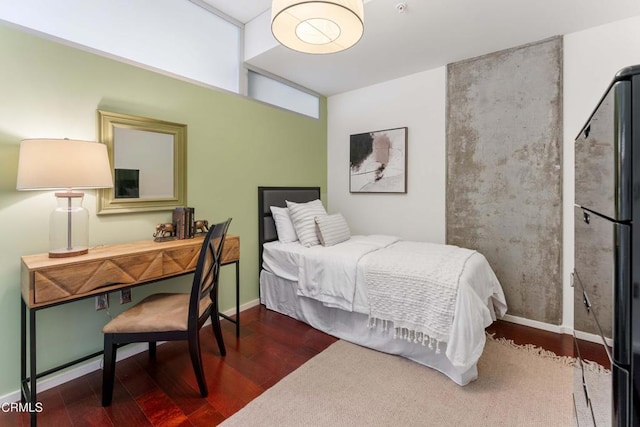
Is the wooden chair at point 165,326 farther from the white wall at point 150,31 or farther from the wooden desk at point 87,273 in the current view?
the white wall at point 150,31

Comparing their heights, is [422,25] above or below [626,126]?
above

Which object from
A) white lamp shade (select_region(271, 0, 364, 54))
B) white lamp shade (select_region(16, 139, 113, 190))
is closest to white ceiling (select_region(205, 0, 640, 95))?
white lamp shade (select_region(271, 0, 364, 54))

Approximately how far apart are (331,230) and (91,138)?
206cm

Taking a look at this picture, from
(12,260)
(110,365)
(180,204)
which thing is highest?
(180,204)

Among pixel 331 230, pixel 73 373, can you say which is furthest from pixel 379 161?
pixel 73 373

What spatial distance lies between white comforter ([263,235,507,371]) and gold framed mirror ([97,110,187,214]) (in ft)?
3.73

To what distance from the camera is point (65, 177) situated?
5.22ft

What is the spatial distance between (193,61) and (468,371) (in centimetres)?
322

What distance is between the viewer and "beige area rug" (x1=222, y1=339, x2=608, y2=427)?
1.59 m

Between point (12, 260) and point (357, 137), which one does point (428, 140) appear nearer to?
point (357, 137)

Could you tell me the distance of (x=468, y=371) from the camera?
187 cm

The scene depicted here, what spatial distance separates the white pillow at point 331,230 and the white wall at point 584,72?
1.99 m

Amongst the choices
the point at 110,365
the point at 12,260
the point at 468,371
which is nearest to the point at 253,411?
the point at 110,365

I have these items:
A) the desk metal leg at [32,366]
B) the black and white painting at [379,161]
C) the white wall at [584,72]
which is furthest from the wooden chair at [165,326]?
the white wall at [584,72]
